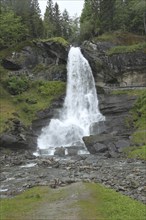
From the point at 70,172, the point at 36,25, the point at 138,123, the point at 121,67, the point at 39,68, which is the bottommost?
the point at 70,172

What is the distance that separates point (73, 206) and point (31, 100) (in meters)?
42.4

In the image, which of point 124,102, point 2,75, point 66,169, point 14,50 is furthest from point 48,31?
point 66,169

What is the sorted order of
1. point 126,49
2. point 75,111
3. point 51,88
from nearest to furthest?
1. point 75,111
2. point 51,88
3. point 126,49

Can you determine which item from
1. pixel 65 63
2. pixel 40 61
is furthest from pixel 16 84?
pixel 65 63

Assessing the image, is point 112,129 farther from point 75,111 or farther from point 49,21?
point 49,21

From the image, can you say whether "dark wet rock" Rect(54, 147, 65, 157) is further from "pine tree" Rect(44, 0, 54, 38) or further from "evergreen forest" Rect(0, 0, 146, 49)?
"pine tree" Rect(44, 0, 54, 38)

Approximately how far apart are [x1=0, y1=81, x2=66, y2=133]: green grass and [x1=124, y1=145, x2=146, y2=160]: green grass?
17.5 m

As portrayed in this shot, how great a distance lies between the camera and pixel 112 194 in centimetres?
2133

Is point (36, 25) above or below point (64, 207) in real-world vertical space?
above

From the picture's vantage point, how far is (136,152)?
4103cm

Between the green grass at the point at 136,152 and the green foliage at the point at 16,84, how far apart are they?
26097mm

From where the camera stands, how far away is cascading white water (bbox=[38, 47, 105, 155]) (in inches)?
2052

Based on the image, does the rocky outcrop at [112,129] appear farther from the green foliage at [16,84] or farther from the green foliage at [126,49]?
the green foliage at [16,84]

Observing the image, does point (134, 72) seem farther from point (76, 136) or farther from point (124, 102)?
point (76, 136)
